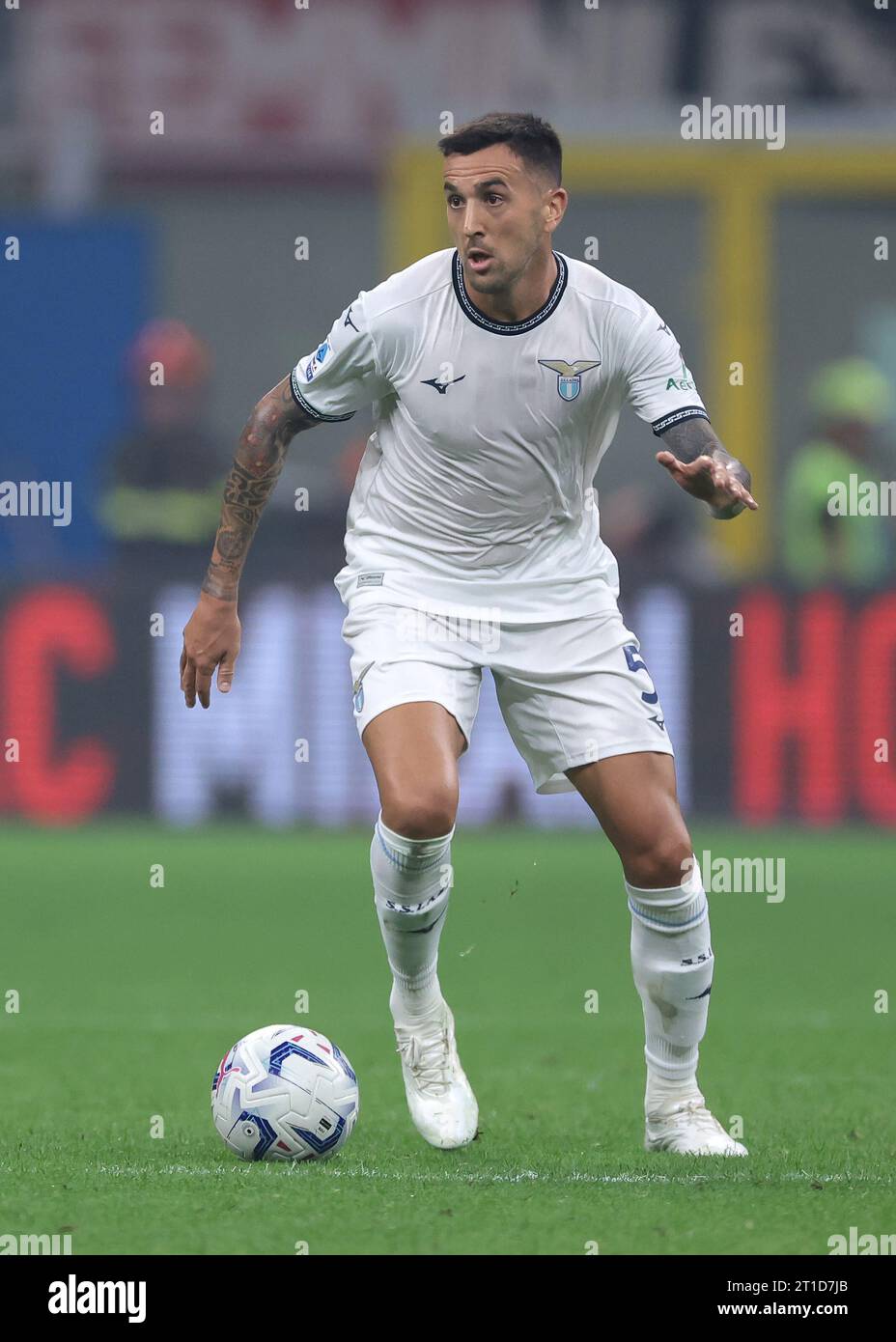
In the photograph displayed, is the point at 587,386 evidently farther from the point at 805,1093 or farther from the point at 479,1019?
the point at 479,1019

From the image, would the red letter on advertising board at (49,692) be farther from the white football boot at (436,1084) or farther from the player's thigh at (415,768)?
Result: the player's thigh at (415,768)

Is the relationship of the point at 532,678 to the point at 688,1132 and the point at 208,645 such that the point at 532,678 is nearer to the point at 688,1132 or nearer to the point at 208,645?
the point at 208,645

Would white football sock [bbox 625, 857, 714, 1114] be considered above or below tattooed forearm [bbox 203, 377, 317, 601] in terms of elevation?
below

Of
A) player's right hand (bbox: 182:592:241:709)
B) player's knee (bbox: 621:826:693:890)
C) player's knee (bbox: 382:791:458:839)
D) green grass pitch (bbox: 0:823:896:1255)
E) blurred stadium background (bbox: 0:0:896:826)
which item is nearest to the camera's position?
green grass pitch (bbox: 0:823:896:1255)

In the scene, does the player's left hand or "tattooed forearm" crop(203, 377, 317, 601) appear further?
"tattooed forearm" crop(203, 377, 317, 601)

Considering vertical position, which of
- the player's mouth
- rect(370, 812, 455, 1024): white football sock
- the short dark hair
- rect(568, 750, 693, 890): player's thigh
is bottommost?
rect(370, 812, 455, 1024): white football sock

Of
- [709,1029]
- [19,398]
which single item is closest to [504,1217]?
[709,1029]

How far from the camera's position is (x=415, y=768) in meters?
5.82

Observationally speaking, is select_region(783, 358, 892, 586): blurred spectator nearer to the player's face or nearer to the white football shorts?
the white football shorts

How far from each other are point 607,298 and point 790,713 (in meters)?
7.43

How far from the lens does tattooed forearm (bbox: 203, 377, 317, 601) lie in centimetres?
620

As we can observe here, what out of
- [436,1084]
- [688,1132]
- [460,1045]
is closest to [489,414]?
[436,1084]

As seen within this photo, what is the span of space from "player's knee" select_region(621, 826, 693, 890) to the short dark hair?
156cm

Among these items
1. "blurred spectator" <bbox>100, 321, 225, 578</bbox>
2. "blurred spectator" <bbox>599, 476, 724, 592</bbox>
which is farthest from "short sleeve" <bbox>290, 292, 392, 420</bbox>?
"blurred spectator" <bbox>100, 321, 225, 578</bbox>
